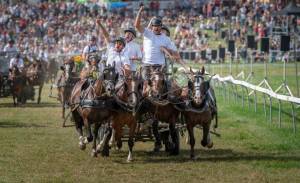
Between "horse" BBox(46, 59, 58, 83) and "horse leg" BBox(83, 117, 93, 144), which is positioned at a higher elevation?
"horse leg" BBox(83, 117, 93, 144)

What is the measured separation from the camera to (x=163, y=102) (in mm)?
17797

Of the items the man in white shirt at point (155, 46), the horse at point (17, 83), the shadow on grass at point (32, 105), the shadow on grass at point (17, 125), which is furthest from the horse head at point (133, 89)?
the horse at point (17, 83)

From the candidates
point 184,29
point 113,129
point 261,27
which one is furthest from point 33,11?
point 113,129

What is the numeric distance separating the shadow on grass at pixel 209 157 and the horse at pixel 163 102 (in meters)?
0.43

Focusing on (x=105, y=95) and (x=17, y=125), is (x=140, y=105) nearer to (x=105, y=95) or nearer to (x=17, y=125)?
(x=105, y=95)

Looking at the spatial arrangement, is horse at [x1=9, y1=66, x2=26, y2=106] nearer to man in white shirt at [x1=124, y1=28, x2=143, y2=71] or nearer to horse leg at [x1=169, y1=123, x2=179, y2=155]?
man in white shirt at [x1=124, y1=28, x2=143, y2=71]

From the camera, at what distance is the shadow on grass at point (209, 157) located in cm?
1767

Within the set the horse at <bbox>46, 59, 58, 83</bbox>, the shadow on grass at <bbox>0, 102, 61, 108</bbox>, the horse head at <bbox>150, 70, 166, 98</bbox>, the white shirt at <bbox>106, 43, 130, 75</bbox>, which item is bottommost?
the shadow on grass at <bbox>0, 102, 61, 108</bbox>

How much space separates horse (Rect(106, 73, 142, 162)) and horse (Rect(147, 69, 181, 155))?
29 cm

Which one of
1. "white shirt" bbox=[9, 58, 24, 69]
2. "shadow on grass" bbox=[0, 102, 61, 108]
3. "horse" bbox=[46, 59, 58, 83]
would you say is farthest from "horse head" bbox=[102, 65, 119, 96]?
"horse" bbox=[46, 59, 58, 83]

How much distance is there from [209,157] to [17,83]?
64.1 feet

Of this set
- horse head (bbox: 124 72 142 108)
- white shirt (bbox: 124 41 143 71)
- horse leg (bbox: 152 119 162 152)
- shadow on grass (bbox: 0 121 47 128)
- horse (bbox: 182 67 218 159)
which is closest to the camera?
horse head (bbox: 124 72 142 108)

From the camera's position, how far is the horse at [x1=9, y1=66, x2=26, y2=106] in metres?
36.6

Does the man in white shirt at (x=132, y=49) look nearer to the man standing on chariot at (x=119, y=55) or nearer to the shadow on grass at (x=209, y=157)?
the man standing on chariot at (x=119, y=55)
